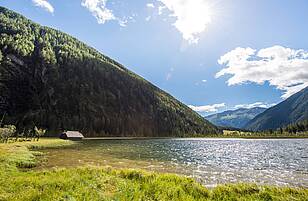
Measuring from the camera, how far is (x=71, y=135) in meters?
169

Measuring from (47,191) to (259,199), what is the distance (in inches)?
571

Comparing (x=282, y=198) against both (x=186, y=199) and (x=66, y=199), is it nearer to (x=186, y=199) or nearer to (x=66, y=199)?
(x=186, y=199)

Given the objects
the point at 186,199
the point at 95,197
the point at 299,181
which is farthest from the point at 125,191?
the point at 299,181

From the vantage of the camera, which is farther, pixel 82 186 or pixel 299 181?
pixel 299 181

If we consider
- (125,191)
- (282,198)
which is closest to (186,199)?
(125,191)

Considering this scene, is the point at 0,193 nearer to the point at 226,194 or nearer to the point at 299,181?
the point at 226,194

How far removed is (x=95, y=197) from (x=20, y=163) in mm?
28744

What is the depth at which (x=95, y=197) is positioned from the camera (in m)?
16.5

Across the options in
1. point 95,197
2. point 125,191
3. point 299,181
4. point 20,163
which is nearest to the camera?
point 95,197

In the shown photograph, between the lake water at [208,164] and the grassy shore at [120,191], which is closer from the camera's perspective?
the grassy shore at [120,191]

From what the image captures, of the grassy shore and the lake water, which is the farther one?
the lake water

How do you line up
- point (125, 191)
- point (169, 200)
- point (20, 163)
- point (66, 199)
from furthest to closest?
point (20, 163)
point (125, 191)
point (169, 200)
point (66, 199)

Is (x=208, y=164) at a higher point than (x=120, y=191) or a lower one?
lower

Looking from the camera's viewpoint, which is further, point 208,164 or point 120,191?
point 208,164
